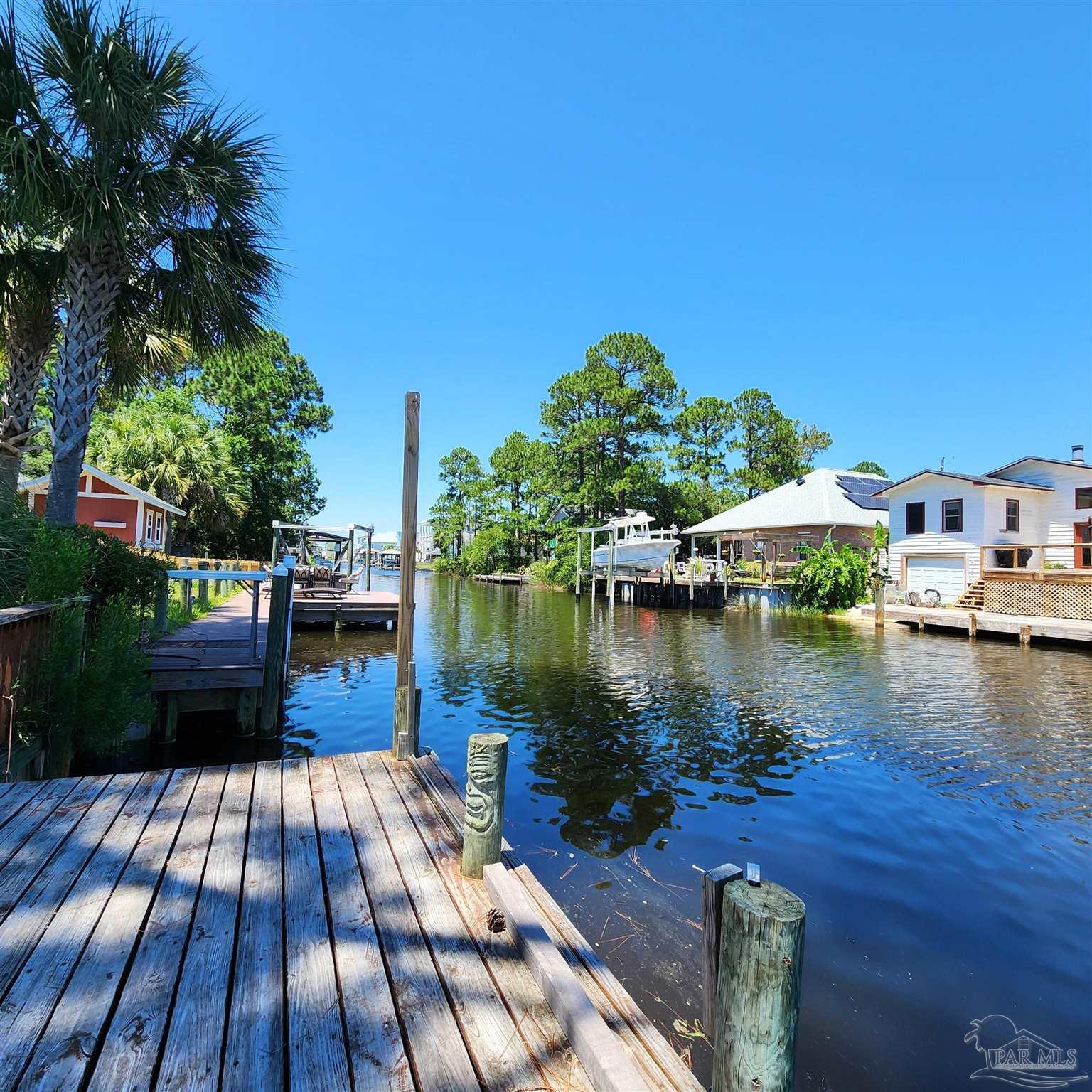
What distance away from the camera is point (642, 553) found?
99.6ft

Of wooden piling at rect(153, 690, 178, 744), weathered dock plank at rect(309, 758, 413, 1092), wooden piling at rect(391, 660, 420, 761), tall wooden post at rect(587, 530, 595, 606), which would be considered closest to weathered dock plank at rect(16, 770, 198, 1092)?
weathered dock plank at rect(309, 758, 413, 1092)

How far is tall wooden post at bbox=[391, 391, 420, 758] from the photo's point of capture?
4523 millimetres

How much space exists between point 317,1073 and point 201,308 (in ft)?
28.1

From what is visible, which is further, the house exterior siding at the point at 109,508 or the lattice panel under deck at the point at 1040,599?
the house exterior siding at the point at 109,508

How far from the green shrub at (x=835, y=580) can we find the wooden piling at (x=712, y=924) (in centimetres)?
2439

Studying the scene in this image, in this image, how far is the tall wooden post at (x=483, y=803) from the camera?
2906mm

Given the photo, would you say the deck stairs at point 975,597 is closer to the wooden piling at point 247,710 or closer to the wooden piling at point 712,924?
the wooden piling at point 247,710

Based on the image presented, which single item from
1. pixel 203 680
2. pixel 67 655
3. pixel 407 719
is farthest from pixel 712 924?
pixel 203 680

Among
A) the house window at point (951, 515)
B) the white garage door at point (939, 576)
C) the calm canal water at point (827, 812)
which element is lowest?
the calm canal water at point (827, 812)

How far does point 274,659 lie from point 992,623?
1869 centimetres

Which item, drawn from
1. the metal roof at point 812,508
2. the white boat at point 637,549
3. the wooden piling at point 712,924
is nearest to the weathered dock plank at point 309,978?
the wooden piling at point 712,924

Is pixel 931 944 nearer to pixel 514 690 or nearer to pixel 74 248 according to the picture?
pixel 514 690

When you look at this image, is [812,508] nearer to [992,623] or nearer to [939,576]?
[939,576]

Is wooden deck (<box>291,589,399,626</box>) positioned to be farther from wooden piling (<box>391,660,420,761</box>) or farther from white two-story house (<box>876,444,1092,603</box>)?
white two-story house (<box>876,444,1092,603</box>)
